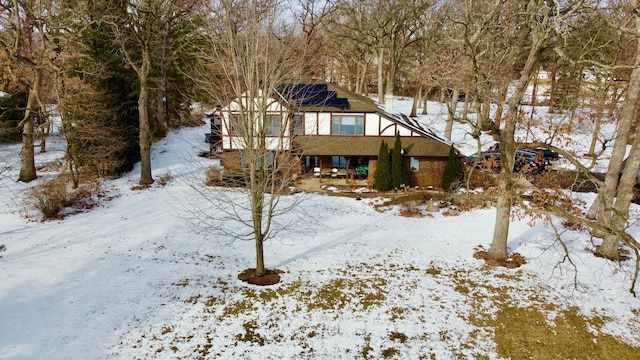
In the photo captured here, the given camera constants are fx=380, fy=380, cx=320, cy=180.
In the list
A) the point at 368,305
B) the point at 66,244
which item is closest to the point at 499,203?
the point at 368,305

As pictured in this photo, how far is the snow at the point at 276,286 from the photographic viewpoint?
10.1 meters

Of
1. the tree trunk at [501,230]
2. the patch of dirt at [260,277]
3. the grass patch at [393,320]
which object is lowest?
the grass patch at [393,320]

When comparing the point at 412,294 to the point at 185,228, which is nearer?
the point at 412,294

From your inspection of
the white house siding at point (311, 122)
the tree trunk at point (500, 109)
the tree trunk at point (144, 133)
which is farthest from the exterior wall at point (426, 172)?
the tree trunk at point (144, 133)

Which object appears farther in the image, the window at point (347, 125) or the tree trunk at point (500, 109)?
the window at point (347, 125)

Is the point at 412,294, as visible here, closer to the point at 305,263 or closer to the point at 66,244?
the point at 305,263

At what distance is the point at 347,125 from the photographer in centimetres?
2559

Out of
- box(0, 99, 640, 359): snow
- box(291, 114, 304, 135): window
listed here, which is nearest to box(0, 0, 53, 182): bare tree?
box(0, 99, 640, 359): snow

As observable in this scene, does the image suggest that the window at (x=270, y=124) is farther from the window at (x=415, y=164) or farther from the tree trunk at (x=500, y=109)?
the window at (x=415, y=164)

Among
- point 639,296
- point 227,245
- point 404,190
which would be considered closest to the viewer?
point 639,296

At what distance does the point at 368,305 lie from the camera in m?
12.1

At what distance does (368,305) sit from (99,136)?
18501 millimetres

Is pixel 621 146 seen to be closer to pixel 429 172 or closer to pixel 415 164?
pixel 429 172

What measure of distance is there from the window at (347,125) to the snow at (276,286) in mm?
7262
